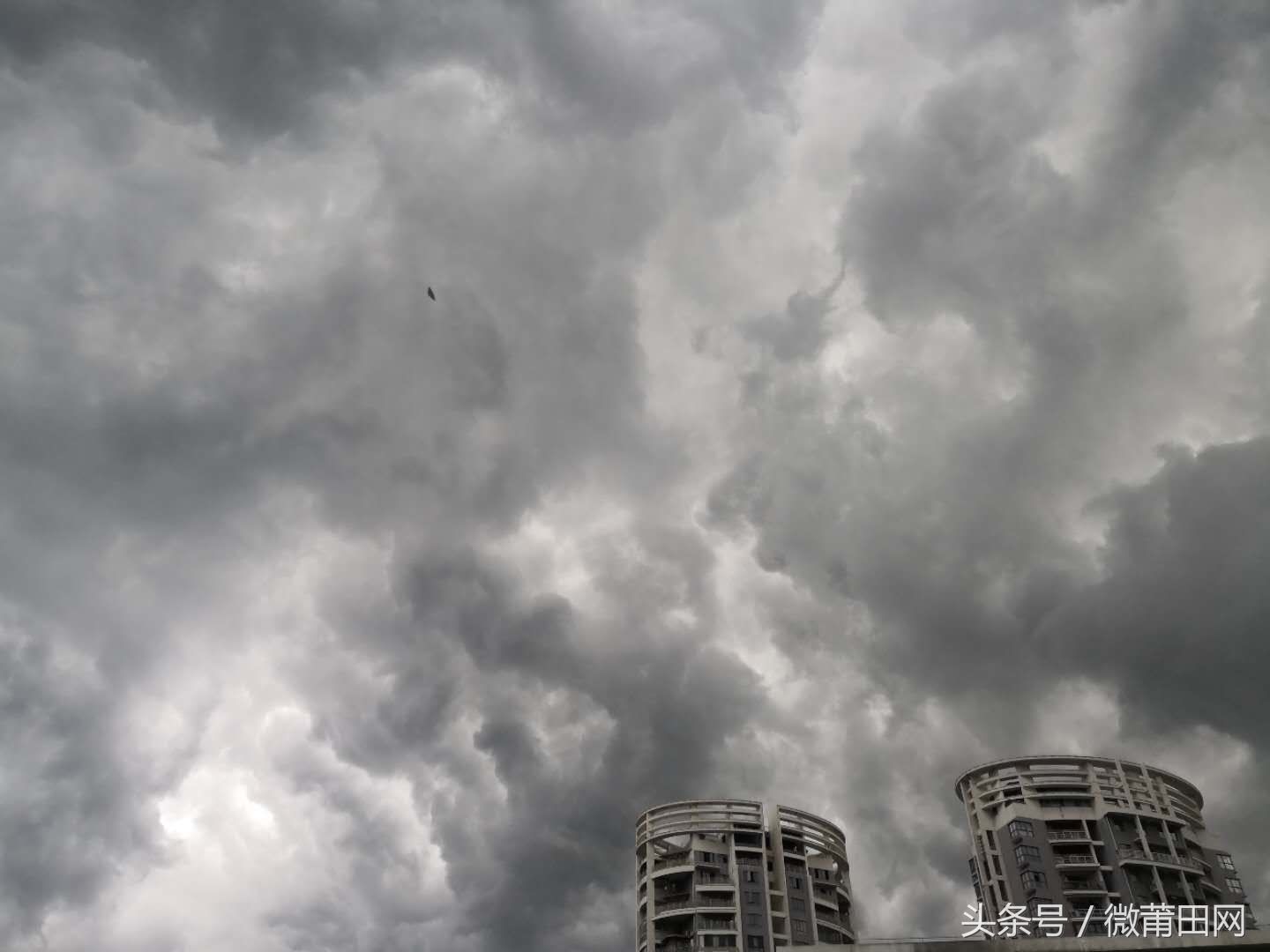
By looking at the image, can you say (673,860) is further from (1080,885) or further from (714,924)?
(1080,885)

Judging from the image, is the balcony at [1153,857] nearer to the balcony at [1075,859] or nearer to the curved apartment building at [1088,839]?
the curved apartment building at [1088,839]

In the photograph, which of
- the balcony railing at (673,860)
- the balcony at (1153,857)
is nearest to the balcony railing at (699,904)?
the balcony railing at (673,860)

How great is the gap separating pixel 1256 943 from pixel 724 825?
275ft

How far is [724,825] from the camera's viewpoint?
4267 inches

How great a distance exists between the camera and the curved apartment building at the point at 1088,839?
87.6m

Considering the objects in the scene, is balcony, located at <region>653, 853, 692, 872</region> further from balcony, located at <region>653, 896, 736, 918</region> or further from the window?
the window

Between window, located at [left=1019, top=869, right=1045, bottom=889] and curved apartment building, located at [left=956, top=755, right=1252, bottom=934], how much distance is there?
0.09m

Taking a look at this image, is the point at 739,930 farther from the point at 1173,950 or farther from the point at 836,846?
the point at 1173,950

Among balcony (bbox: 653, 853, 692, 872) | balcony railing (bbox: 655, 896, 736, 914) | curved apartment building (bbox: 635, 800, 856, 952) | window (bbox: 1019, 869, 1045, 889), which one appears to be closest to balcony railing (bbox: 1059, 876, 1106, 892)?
window (bbox: 1019, 869, 1045, 889)

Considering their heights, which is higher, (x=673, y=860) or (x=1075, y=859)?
(x=673, y=860)

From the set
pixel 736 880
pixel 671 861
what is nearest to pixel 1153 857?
pixel 736 880

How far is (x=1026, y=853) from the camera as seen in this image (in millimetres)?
90125

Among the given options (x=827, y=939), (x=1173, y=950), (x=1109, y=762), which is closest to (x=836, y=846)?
(x=827, y=939)

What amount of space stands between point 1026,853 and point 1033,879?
2471 mm
